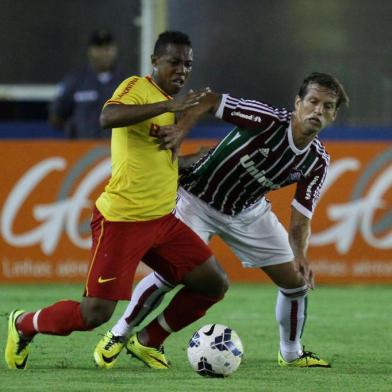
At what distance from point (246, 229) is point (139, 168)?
1074mm

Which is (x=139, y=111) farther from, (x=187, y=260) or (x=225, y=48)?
(x=225, y=48)

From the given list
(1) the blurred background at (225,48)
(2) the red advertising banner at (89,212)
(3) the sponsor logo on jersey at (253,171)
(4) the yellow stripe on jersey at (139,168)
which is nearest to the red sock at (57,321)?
(4) the yellow stripe on jersey at (139,168)

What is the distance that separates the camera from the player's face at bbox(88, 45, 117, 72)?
1332 centimetres

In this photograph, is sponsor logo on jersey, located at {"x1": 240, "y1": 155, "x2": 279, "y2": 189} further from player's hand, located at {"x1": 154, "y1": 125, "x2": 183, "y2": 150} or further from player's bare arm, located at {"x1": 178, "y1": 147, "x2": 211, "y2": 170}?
player's hand, located at {"x1": 154, "y1": 125, "x2": 183, "y2": 150}

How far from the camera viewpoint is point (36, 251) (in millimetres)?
12406

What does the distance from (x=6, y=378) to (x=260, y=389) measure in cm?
135

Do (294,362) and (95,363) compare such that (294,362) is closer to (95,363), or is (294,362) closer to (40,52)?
(95,363)

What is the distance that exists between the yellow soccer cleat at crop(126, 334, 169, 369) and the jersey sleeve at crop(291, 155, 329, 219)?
116 cm

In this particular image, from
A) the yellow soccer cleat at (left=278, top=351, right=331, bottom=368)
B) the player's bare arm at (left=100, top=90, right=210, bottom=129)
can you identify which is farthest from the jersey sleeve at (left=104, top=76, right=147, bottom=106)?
the yellow soccer cleat at (left=278, top=351, right=331, bottom=368)

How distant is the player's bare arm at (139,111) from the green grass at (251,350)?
137cm

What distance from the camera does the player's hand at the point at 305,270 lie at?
7.56 m

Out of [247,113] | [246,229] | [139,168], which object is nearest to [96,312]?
[139,168]

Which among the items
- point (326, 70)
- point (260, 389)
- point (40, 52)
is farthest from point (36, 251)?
point (260, 389)

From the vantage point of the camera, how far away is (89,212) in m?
12.5
